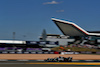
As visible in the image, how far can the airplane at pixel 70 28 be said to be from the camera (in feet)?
314

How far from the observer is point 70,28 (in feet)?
328

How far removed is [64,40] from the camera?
98.2 meters

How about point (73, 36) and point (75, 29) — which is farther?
point (73, 36)

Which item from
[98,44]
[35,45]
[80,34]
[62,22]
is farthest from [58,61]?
[80,34]

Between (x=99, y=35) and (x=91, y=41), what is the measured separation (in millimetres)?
10527

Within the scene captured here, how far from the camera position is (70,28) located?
328 ft

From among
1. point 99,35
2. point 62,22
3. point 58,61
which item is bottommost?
point 58,61

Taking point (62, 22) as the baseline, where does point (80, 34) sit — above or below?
below

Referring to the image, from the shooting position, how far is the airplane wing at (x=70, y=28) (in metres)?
95.6

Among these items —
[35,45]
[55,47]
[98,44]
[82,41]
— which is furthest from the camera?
[82,41]

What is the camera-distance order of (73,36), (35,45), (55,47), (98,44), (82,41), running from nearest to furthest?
(35,45)
(55,47)
(98,44)
(82,41)
(73,36)

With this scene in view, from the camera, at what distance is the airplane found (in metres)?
95.6

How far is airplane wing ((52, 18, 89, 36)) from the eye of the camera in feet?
314

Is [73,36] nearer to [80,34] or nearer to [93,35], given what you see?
[80,34]
